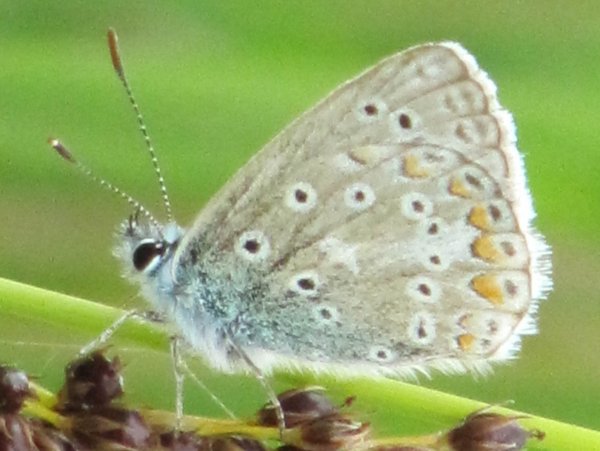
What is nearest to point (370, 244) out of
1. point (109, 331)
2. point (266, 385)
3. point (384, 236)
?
point (384, 236)

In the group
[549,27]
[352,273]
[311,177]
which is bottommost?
[352,273]

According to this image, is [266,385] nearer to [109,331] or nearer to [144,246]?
[109,331]

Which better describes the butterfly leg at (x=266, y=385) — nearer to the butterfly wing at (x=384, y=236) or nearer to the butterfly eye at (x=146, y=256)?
the butterfly wing at (x=384, y=236)

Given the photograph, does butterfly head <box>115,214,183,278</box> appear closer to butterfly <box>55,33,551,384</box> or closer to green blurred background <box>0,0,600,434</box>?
butterfly <box>55,33,551,384</box>

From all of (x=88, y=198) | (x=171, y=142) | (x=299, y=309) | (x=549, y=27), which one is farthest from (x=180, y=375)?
(x=549, y=27)

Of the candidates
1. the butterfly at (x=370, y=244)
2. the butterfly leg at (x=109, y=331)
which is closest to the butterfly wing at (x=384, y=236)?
the butterfly at (x=370, y=244)

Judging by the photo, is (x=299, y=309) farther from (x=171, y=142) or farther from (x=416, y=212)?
(x=171, y=142)
